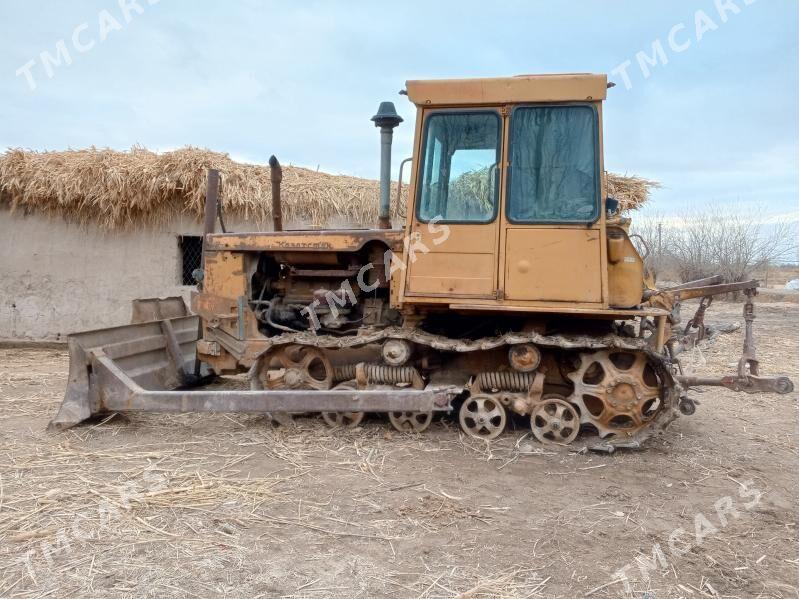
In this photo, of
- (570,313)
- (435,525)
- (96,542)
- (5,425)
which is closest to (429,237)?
(570,313)

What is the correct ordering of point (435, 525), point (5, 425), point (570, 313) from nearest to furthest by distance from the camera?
point (435, 525) → point (570, 313) → point (5, 425)

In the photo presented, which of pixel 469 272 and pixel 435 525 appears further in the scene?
pixel 469 272

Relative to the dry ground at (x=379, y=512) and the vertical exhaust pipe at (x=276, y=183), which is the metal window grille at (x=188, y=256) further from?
the dry ground at (x=379, y=512)

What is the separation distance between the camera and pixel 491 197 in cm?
488

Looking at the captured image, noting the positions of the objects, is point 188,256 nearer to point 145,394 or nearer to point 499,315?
point 145,394

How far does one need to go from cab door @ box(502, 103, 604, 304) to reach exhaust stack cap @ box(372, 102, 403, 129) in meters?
1.27

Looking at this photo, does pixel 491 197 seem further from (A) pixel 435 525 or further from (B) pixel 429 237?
(A) pixel 435 525

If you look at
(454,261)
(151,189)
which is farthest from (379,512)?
(151,189)

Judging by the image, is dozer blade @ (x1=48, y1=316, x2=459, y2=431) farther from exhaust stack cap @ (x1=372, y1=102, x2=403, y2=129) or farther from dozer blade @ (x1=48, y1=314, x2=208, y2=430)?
exhaust stack cap @ (x1=372, y1=102, x2=403, y2=129)

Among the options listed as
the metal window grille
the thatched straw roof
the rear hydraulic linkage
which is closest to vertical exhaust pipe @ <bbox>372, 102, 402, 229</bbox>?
the rear hydraulic linkage

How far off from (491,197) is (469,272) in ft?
1.94

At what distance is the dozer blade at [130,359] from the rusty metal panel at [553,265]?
318 centimetres

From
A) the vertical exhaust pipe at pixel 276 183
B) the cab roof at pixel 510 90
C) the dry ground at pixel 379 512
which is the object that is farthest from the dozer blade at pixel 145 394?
the cab roof at pixel 510 90

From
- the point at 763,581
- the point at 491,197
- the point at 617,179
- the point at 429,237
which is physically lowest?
the point at 763,581
